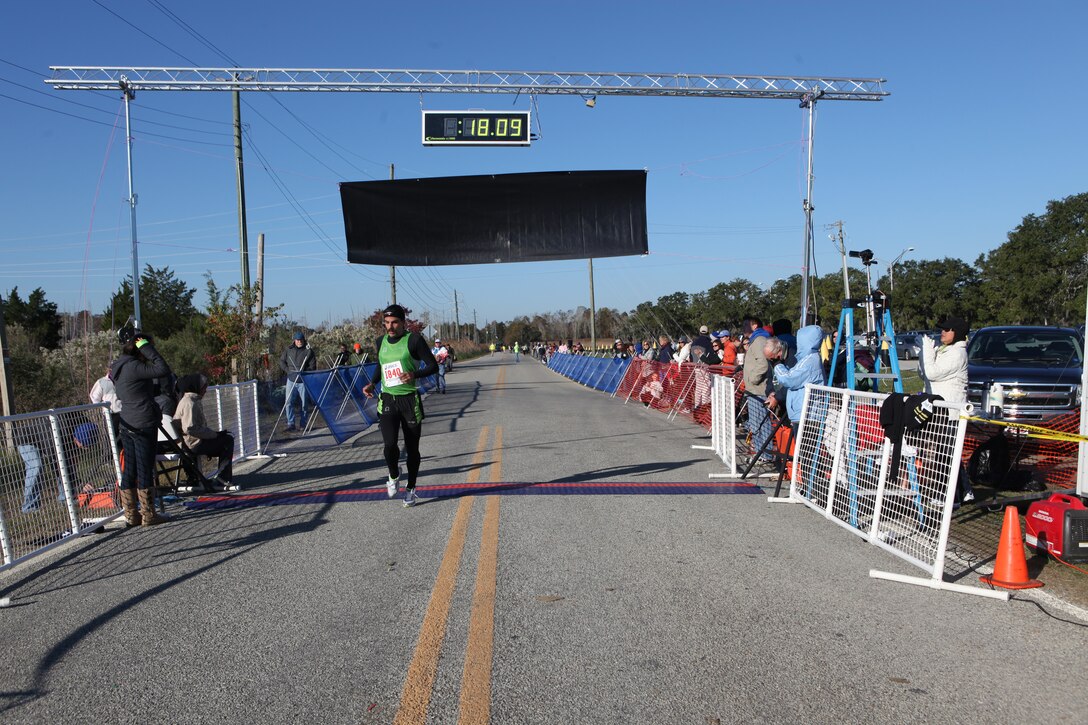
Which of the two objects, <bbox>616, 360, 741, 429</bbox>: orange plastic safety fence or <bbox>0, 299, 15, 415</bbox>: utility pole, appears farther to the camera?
<bbox>616, 360, 741, 429</bbox>: orange plastic safety fence

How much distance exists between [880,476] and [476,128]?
11480 mm

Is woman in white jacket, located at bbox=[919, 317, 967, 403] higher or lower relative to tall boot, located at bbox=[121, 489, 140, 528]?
higher

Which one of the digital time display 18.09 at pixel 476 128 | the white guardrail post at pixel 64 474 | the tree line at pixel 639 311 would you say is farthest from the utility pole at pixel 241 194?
the white guardrail post at pixel 64 474

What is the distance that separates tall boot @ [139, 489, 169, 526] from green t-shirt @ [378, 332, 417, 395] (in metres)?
2.39

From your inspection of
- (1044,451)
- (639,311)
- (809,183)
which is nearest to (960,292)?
(639,311)

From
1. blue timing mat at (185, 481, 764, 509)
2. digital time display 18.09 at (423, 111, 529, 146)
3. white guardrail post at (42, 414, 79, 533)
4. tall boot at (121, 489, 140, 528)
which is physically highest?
digital time display 18.09 at (423, 111, 529, 146)

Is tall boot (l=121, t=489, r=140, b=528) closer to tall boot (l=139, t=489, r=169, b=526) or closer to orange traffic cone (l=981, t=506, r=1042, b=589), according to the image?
tall boot (l=139, t=489, r=169, b=526)

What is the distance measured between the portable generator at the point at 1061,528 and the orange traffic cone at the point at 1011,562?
45cm

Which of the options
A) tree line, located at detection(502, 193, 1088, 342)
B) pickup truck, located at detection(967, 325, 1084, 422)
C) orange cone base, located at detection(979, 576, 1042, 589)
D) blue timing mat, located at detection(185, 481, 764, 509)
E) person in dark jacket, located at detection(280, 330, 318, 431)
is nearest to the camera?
orange cone base, located at detection(979, 576, 1042, 589)

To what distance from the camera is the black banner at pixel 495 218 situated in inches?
633

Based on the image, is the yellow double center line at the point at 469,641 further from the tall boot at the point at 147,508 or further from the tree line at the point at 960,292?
the tree line at the point at 960,292

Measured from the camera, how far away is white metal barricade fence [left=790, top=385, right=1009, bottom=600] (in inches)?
214

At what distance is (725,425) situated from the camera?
33.6 ft

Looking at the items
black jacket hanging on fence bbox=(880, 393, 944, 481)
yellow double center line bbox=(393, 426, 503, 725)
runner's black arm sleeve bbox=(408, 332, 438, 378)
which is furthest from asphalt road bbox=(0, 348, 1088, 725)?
runner's black arm sleeve bbox=(408, 332, 438, 378)
